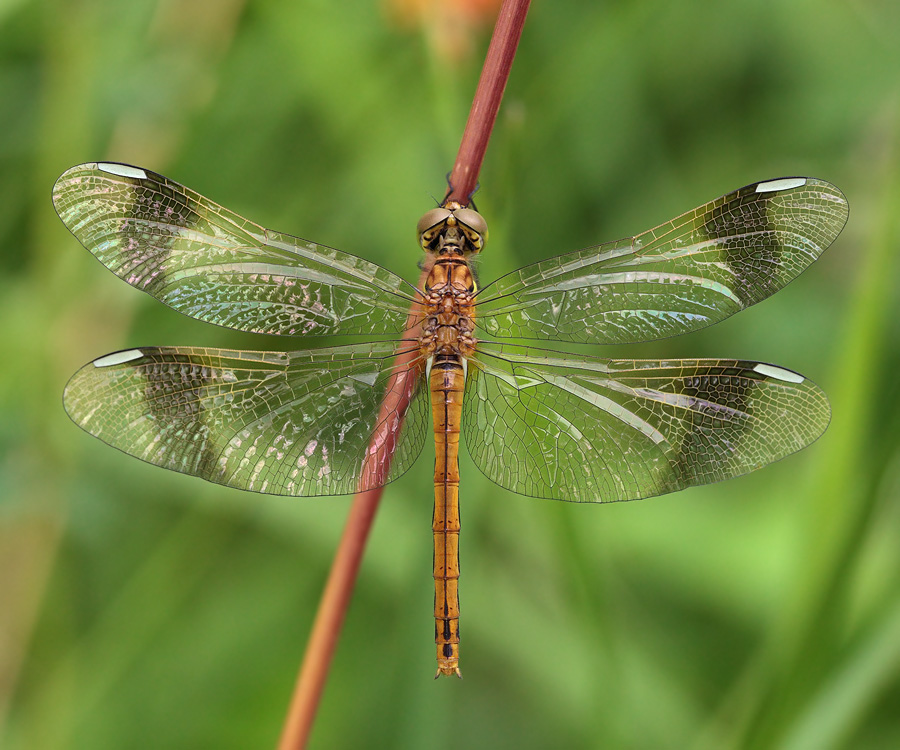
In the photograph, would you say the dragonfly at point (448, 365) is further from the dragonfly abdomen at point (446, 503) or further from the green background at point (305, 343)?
the green background at point (305, 343)

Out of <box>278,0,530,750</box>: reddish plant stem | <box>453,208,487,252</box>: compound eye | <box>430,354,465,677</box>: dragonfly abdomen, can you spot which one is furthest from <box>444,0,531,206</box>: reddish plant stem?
<box>430,354,465,677</box>: dragonfly abdomen

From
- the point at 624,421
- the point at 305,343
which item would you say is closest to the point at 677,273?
the point at 624,421

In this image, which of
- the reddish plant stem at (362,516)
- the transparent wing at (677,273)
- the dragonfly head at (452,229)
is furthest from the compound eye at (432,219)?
the reddish plant stem at (362,516)

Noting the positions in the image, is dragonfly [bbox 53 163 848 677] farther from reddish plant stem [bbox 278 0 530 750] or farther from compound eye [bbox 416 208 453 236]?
reddish plant stem [bbox 278 0 530 750]

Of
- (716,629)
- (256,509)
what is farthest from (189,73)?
(716,629)

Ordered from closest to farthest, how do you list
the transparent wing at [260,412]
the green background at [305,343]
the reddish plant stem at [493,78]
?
1. the reddish plant stem at [493,78]
2. the transparent wing at [260,412]
3. the green background at [305,343]

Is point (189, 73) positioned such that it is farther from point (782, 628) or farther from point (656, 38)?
point (782, 628)

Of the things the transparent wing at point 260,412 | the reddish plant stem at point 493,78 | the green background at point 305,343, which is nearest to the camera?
the reddish plant stem at point 493,78
